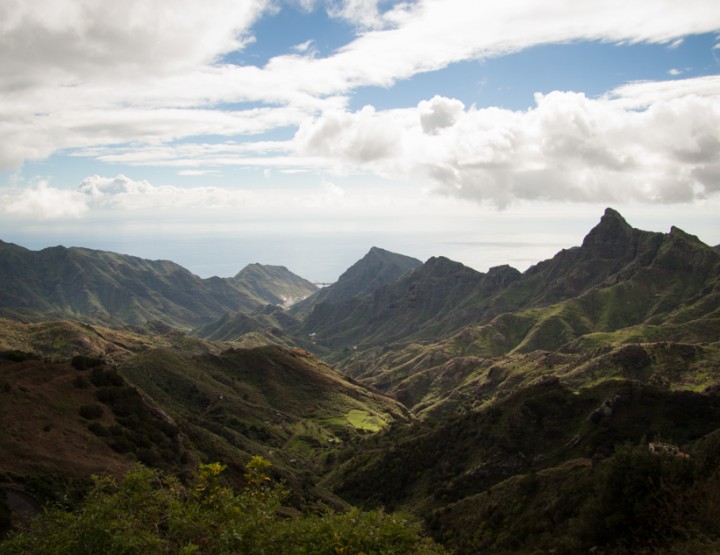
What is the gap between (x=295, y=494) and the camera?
79938mm

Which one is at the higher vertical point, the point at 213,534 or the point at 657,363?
the point at 213,534

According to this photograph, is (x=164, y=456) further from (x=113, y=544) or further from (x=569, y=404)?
(x=569, y=404)

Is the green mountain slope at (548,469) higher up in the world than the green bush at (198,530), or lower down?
lower down

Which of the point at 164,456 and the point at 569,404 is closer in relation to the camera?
the point at 164,456

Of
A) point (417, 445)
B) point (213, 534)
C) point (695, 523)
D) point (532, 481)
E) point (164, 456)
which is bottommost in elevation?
point (417, 445)

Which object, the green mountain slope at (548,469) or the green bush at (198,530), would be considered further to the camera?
the green mountain slope at (548,469)

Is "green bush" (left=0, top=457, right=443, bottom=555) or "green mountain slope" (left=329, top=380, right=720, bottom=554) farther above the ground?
"green bush" (left=0, top=457, right=443, bottom=555)

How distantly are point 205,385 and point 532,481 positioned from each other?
127m

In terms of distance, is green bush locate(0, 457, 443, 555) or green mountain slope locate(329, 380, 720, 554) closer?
green bush locate(0, 457, 443, 555)

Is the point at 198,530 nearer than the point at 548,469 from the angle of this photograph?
Yes

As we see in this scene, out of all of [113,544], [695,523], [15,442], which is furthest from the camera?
[15,442]

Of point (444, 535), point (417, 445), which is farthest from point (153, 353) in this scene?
point (444, 535)

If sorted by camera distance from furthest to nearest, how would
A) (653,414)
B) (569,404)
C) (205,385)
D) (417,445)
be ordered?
(205,385) < (417,445) < (569,404) < (653,414)

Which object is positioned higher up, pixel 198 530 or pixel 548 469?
pixel 198 530
